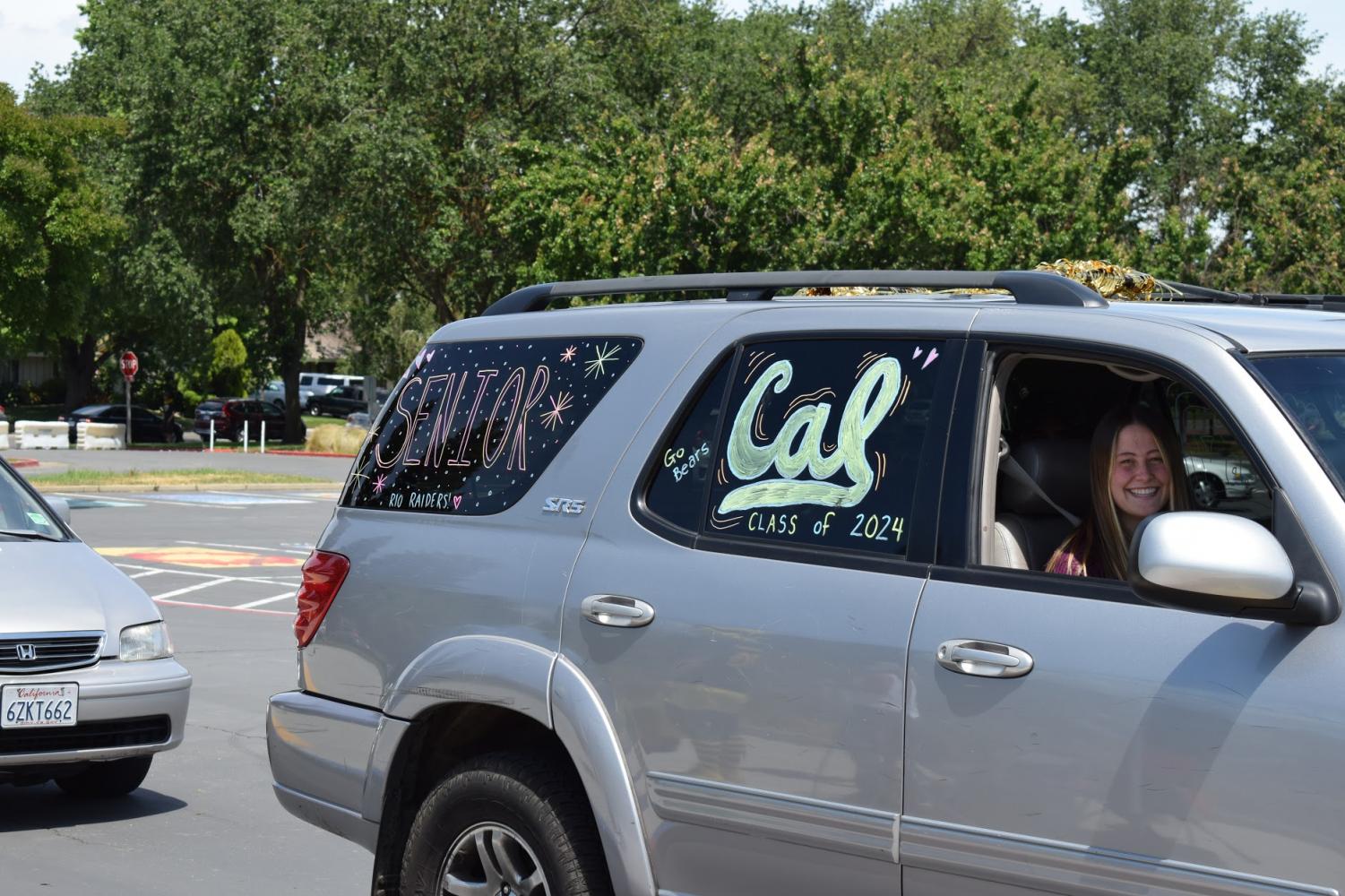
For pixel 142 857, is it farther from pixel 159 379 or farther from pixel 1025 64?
pixel 159 379

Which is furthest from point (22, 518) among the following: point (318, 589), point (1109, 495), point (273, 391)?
point (273, 391)

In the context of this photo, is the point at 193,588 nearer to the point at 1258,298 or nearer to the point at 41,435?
the point at 1258,298

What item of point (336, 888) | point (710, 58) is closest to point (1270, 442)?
point (336, 888)

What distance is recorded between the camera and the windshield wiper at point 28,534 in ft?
26.0

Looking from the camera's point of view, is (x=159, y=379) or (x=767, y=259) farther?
(x=159, y=379)

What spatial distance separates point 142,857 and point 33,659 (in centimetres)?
98

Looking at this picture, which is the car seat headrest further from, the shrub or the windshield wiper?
the shrub

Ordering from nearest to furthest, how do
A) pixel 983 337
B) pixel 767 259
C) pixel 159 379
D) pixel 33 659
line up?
pixel 983 337
pixel 33 659
pixel 767 259
pixel 159 379

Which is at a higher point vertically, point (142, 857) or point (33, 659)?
point (33, 659)

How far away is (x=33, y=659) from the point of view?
23.1 ft

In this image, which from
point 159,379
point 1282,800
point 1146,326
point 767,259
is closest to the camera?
point 1282,800

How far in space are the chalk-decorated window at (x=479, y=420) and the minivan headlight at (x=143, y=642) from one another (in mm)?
2573

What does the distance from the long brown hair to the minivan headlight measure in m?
4.73

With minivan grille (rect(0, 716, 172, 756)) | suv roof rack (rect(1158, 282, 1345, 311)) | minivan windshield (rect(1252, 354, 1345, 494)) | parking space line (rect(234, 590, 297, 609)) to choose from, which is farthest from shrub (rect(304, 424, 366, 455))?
minivan windshield (rect(1252, 354, 1345, 494))
